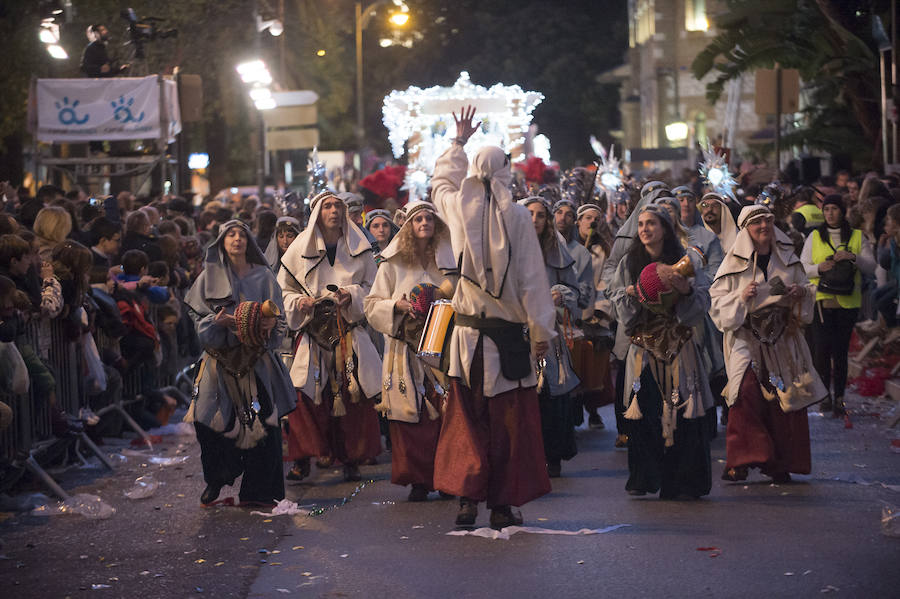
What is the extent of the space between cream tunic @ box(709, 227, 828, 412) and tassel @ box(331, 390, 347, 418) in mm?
2781

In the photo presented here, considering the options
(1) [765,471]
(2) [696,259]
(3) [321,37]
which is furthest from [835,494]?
(3) [321,37]

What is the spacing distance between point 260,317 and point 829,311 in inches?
245

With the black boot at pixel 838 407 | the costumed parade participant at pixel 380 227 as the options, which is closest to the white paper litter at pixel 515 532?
the costumed parade participant at pixel 380 227

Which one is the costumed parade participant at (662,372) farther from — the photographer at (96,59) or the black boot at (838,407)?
the photographer at (96,59)

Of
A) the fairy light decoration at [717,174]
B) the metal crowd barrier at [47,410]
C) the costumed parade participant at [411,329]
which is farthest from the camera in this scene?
the fairy light decoration at [717,174]

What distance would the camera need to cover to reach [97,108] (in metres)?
22.3

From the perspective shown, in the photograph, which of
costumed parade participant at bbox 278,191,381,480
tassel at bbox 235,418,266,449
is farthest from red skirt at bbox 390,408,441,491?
costumed parade participant at bbox 278,191,381,480

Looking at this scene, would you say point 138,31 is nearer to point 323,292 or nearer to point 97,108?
point 97,108

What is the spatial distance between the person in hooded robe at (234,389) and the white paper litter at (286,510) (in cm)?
15

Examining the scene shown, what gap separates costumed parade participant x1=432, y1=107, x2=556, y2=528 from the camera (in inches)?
345

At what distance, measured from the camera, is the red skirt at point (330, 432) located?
11.3m

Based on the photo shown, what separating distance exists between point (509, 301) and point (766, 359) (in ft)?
8.12

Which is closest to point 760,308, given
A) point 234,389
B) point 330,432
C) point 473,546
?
point 473,546

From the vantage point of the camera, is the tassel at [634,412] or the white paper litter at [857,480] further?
the white paper litter at [857,480]
